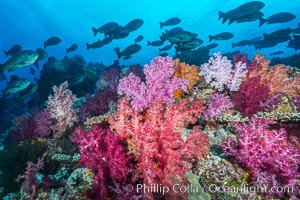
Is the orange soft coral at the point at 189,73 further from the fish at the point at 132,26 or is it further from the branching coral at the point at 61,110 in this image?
the fish at the point at 132,26

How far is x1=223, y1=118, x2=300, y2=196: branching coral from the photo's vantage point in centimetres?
314

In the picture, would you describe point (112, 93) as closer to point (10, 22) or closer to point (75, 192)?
point (75, 192)

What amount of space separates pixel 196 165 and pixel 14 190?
10.6 ft

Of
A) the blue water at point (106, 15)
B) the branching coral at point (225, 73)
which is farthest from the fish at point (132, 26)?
the blue water at point (106, 15)

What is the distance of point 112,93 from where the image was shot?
5.75m

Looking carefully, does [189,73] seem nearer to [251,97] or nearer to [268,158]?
[251,97]

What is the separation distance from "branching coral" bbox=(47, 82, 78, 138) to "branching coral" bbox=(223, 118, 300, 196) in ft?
11.8

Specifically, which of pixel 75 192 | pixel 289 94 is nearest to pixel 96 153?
pixel 75 192

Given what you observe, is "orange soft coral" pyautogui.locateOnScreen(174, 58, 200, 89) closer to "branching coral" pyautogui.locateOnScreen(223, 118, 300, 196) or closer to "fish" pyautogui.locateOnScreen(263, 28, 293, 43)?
"branching coral" pyautogui.locateOnScreen(223, 118, 300, 196)

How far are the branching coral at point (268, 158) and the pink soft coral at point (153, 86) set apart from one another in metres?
1.46

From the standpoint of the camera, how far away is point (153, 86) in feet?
13.6

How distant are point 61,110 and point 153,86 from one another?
2.31 m

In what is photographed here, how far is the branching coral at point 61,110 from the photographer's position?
16.7 feet

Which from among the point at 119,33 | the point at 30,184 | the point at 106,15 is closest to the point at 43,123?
the point at 30,184
